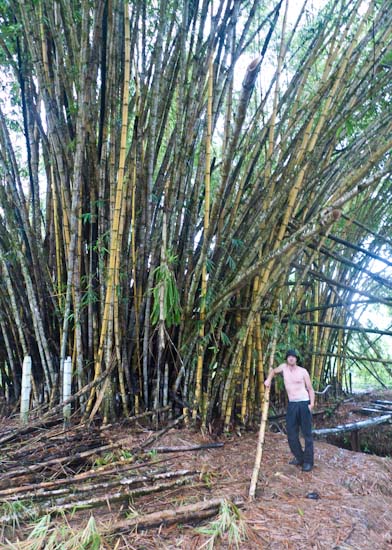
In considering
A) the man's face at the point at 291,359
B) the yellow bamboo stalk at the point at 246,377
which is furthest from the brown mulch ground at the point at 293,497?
the man's face at the point at 291,359

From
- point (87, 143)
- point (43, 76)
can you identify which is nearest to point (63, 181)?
point (87, 143)

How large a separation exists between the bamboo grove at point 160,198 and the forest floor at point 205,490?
13.4 inches

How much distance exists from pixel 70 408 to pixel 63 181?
58.7 inches

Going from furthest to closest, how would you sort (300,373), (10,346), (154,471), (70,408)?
(10,346) → (70,408) → (300,373) → (154,471)

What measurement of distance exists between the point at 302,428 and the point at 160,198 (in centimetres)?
178

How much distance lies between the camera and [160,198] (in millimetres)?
3045

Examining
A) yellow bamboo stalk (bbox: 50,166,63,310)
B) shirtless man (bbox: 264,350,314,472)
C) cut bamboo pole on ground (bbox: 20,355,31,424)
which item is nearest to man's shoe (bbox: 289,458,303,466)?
shirtless man (bbox: 264,350,314,472)

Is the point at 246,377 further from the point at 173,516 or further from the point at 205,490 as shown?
the point at 173,516

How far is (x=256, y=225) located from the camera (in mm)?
2711

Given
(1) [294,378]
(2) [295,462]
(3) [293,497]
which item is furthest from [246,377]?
(3) [293,497]

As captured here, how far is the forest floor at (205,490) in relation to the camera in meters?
1.78

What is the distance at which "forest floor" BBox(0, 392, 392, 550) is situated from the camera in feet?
5.84

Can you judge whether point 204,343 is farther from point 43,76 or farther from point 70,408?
point 43,76

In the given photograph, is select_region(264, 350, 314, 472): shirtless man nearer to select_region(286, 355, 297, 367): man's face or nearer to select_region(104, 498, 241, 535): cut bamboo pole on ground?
select_region(286, 355, 297, 367): man's face
